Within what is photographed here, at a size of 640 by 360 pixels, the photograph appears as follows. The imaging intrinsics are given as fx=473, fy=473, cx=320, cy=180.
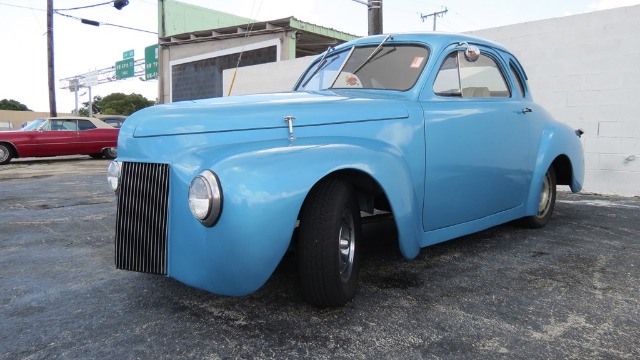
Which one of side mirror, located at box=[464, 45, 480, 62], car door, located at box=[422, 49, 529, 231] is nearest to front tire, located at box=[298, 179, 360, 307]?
car door, located at box=[422, 49, 529, 231]

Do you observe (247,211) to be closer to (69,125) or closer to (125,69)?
(69,125)

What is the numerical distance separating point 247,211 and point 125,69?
45980mm

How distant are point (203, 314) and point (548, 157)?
10.4 ft

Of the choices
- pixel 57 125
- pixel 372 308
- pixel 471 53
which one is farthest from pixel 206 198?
pixel 57 125

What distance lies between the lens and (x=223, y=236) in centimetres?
210

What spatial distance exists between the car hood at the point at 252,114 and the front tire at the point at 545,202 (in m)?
2.21

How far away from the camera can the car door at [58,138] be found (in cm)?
1329

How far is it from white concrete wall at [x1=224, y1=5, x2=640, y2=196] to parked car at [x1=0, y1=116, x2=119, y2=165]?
10904 millimetres

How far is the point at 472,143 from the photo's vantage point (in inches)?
130

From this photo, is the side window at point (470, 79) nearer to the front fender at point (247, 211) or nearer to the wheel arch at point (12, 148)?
the front fender at point (247, 211)

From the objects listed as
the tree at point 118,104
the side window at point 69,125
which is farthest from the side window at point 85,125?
the tree at point 118,104

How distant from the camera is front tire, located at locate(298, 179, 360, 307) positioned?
229 cm

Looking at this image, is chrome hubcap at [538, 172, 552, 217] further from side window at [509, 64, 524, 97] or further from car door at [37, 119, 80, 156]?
car door at [37, 119, 80, 156]

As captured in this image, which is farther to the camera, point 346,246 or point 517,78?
point 517,78
